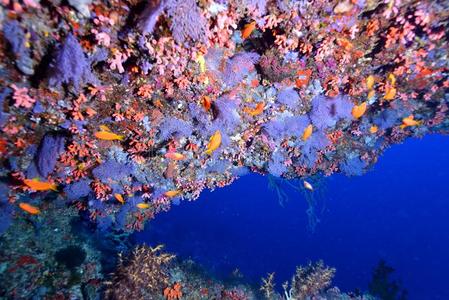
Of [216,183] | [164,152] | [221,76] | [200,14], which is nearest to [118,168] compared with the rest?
[164,152]

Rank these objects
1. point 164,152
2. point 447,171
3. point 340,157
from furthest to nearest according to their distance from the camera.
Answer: point 447,171 → point 340,157 → point 164,152

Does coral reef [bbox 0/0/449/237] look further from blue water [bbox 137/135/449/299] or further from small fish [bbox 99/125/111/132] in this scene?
blue water [bbox 137/135/449/299]

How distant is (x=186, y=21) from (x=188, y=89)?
134 centimetres

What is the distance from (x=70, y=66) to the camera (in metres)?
3.44

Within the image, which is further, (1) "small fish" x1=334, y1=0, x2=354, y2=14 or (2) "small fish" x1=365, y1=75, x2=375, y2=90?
(2) "small fish" x1=365, y1=75, x2=375, y2=90

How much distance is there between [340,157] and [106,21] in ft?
21.6

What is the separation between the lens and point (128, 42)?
3.43 metres

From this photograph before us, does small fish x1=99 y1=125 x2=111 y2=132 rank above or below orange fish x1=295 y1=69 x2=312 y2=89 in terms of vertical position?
below

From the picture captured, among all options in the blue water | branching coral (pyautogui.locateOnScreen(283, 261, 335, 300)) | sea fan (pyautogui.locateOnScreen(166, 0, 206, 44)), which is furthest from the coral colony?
the blue water

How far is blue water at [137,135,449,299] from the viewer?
28641mm

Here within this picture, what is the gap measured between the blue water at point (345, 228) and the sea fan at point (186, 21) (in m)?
10.9

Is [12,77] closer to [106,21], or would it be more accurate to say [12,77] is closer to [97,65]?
[97,65]

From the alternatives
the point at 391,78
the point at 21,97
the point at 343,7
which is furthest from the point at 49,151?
the point at 391,78

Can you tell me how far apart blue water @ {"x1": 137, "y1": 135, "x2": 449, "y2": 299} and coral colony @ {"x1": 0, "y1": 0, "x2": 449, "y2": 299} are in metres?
7.75
